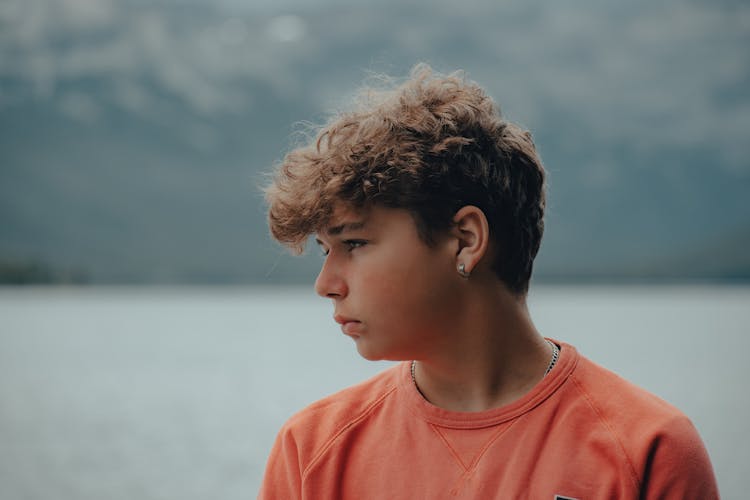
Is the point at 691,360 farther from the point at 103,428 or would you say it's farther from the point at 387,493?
the point at 387,493

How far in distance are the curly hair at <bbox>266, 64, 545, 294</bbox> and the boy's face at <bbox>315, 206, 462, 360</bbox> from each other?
0.11 ft

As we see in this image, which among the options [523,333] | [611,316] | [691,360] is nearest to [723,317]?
[611,316]

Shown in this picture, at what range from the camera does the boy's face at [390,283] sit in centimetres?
189

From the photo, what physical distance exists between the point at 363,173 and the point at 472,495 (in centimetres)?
71

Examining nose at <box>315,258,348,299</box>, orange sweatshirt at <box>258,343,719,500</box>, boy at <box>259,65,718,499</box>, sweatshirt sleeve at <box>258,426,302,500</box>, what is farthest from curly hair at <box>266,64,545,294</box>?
sweatshirt sleeve at <box>258,426,302,500</box>

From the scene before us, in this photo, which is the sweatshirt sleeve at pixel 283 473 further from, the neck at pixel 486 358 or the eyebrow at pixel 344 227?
the eyebrow at pixel 344 227

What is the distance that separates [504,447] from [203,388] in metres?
27.8

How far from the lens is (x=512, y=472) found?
181 cm

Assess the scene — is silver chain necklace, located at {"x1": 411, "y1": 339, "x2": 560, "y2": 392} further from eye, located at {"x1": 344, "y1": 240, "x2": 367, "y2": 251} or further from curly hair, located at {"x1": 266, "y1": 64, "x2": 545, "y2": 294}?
eye, located at {"x1": 344, "y1": 240, "x2": 367, "y2": 251}

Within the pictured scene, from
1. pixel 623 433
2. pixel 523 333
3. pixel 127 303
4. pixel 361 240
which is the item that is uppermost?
pixel 361 240

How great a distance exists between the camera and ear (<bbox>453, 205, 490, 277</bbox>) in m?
1.90

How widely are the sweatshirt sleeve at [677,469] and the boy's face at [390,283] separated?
0.49 m

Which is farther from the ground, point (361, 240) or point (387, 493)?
point (361, 240)

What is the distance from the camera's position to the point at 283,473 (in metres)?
2.03
